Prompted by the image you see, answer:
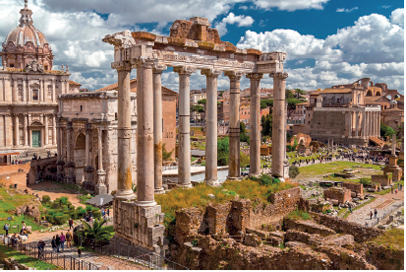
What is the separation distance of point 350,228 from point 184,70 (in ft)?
26.1

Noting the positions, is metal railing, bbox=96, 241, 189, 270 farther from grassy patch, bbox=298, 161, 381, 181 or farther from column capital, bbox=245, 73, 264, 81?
grassy patch, bbox=298, 161, 381, 181

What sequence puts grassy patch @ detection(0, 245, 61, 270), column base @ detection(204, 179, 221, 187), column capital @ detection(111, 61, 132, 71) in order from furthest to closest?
column base @ detection(204, 179, 221, 187)
column capital @ detection(111, 61, 132, 71)
grassy patch @ detection(0, 245, 61, 270)

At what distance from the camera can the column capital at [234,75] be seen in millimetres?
16438

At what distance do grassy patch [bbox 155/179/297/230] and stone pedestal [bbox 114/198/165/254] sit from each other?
519 mm

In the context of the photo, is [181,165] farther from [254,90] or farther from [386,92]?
[386,92]

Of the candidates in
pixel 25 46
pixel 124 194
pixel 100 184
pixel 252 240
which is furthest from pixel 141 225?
pixel 25 46

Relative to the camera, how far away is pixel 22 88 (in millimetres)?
39250

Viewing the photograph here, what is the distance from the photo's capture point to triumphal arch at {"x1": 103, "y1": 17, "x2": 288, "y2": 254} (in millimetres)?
12586

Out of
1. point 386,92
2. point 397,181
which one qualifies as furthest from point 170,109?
point 386,92

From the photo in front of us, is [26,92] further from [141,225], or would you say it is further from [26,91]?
[141,225]

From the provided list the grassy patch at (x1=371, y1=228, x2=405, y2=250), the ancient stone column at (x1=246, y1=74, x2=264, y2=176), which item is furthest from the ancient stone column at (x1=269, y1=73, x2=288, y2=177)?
the grassy patch at (x1=371, y1=228, x2=405, y2=250)

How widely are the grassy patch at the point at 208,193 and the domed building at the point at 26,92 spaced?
1022 inches

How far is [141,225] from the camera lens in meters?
12.5

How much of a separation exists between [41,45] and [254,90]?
3389 cm
